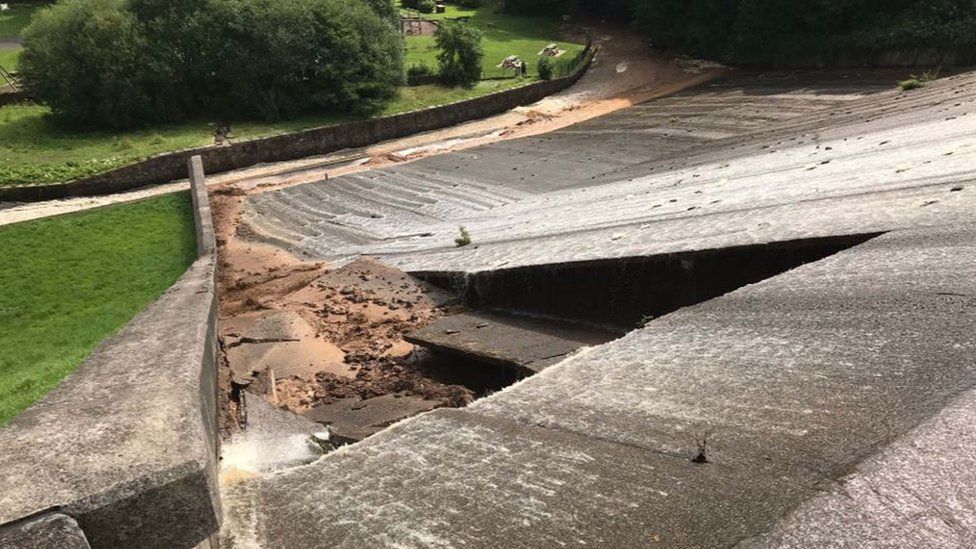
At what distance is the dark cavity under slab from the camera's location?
695 cm

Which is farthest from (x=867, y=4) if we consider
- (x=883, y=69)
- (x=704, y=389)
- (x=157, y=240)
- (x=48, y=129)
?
(x=48, y=129)

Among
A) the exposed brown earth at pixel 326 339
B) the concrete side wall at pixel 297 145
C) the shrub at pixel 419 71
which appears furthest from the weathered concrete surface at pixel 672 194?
the shrub at pixel 419 71

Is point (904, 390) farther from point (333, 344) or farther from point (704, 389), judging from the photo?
point (333, 344)

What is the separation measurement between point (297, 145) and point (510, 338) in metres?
23.0

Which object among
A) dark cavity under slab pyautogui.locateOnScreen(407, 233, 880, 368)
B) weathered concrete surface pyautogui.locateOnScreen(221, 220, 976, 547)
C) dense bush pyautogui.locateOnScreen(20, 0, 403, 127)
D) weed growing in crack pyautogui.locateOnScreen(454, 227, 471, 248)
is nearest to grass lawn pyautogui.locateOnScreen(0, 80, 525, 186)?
dense bush pyautogui.locateOnScreen(20, 0, 403, 127)

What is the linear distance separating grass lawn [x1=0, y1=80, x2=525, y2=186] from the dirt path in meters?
1.56

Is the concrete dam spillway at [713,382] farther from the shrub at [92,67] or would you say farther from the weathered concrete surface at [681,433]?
the shrub at [92,67]

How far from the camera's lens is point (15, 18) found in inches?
1738

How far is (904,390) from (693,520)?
1.63 meters

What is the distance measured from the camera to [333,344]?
1005 cm

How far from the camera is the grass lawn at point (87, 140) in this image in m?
25.1

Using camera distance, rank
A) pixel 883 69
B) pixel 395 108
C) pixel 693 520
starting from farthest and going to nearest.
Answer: pixel 395 108 → pixel 883 69 → pixel 693 520

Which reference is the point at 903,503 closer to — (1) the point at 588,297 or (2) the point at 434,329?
(1) the point at 588,297

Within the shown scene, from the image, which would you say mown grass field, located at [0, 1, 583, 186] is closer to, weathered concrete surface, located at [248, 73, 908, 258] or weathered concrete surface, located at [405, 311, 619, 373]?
A: weathered concrete surface, located at [248, 73, 908, 258]
